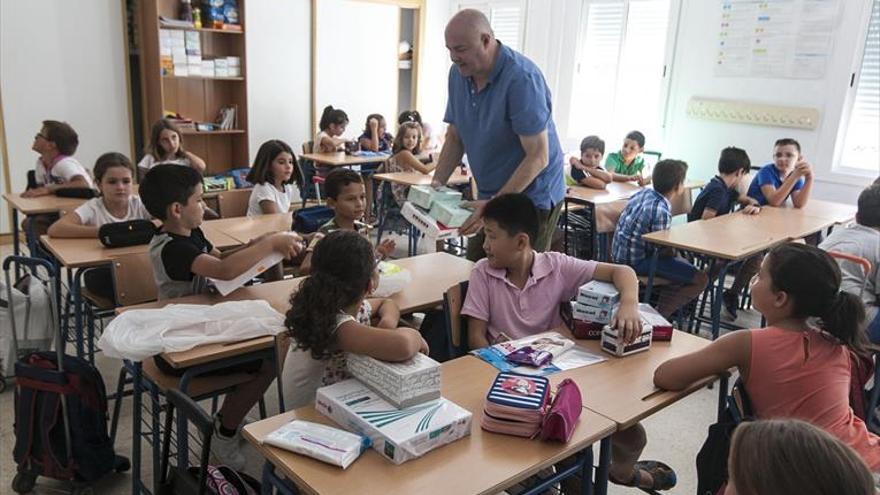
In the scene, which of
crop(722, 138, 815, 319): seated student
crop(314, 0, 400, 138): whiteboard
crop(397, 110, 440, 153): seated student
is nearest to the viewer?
crop(722, 138, 815, 319): seated student

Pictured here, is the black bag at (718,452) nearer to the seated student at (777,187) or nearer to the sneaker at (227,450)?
the sneaker at (227,450)

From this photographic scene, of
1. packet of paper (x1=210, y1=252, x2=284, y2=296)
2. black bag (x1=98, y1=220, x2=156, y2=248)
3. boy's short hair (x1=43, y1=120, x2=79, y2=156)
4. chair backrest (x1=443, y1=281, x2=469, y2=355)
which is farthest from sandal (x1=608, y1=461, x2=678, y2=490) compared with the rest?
boy's short hair (x1=43, y1=120, x2=79, y2=156)

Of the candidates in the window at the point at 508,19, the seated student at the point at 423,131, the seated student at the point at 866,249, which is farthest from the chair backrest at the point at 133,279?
the window at the point at 508,19

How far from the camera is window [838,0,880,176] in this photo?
520cm

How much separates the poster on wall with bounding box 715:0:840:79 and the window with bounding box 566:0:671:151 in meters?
0.60

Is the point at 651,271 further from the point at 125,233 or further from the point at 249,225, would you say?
the point at 125,233

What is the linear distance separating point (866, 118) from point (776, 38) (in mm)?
987

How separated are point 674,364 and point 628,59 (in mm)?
5618

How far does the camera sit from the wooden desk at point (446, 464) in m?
1.25

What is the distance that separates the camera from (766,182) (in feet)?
15.7

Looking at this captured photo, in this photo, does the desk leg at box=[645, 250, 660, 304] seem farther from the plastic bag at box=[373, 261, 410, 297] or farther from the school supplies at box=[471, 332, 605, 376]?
the school supplies at box=[471, 332, 605, 376]

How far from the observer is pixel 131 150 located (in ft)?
20.5

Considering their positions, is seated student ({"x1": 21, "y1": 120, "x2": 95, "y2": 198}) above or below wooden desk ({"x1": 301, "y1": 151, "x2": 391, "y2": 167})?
above

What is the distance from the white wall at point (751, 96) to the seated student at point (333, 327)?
16.6ft
